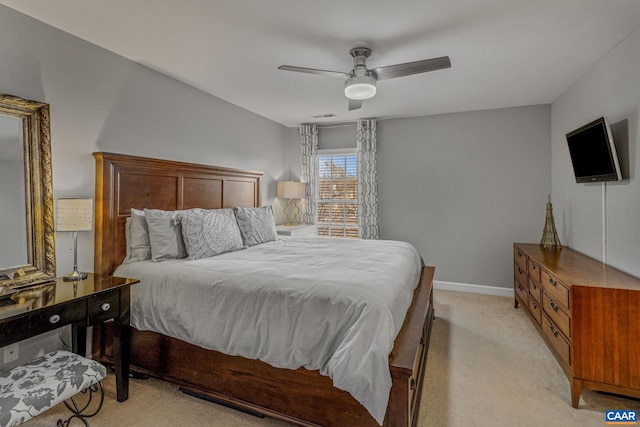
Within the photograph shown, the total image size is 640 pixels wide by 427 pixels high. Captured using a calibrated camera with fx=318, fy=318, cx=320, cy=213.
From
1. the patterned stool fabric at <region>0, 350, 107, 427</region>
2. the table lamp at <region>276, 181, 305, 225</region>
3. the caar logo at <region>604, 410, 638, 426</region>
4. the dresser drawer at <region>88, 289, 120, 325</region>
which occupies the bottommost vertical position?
the caar logo at <region>604, 410, 638, 426</region>

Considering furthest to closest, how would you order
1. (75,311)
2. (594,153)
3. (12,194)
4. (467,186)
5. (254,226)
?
(467,186), (254,226), (594,153), (12,194), (75,311)

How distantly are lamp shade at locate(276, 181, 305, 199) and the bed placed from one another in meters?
1.79

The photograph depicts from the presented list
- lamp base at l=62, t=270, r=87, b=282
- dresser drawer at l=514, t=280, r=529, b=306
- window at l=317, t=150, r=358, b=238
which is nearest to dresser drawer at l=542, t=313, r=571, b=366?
dresser drawer at l=514, t=280, r=529, b=306

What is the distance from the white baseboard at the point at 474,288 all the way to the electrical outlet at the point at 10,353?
4.69 meters

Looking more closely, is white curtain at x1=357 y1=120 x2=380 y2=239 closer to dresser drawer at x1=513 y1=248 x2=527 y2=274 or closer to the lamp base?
dresser drawer at x1=513 y1=248 x2=527 y2=274

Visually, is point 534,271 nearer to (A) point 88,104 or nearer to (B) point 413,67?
(B) point 413,67

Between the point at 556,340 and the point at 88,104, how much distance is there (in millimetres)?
4213

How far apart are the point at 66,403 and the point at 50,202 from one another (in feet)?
4.52

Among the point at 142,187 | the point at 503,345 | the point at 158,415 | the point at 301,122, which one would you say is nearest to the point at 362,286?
the point at 158,415

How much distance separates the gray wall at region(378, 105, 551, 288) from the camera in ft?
14.2

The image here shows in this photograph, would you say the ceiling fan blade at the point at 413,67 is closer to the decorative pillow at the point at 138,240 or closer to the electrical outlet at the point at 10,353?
the decorative pillow at the point at 138,240

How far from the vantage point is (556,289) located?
8.13 ft

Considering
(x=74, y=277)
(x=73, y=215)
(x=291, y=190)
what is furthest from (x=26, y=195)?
(x=291, y=190)

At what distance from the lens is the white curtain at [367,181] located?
199 inches
